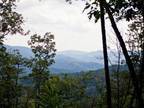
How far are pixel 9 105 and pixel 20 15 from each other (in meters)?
44.5

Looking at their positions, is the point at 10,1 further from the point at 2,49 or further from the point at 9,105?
the point at 9,105

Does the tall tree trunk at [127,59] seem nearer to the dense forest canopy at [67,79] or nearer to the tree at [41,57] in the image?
the dense forest canopy at [67,79]

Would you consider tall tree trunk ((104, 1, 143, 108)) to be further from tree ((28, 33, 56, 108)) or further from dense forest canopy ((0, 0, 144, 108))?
tree ((28, 33, 56, 108))

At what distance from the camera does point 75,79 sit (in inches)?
4067

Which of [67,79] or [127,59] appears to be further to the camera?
[67,79]

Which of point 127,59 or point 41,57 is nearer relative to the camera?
point 127,59

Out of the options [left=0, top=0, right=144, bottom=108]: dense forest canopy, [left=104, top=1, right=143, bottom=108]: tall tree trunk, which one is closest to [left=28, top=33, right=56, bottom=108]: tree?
[left=0, top=0, right=144, bottom=108]: dense forest canopy

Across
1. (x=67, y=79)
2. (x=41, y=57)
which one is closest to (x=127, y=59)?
(x=41, y=57)

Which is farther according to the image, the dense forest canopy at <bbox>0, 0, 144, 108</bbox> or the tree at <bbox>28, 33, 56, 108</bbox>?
the tree at <bbox>28, 33, 56, 108</bbox>

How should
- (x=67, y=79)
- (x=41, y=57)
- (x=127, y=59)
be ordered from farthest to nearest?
(x=67, y=79) < (x=41, y=57) < (x=127, y=59)

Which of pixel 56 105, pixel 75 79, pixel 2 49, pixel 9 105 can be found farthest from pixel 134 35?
pixel 75 79

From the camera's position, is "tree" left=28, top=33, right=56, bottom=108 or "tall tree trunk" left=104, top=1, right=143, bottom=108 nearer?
"tall tree trunk" left=104, top=1, right=143, bottom=108

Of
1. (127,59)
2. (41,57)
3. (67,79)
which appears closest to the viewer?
(127,59)

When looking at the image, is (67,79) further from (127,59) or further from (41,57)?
(127,59)
